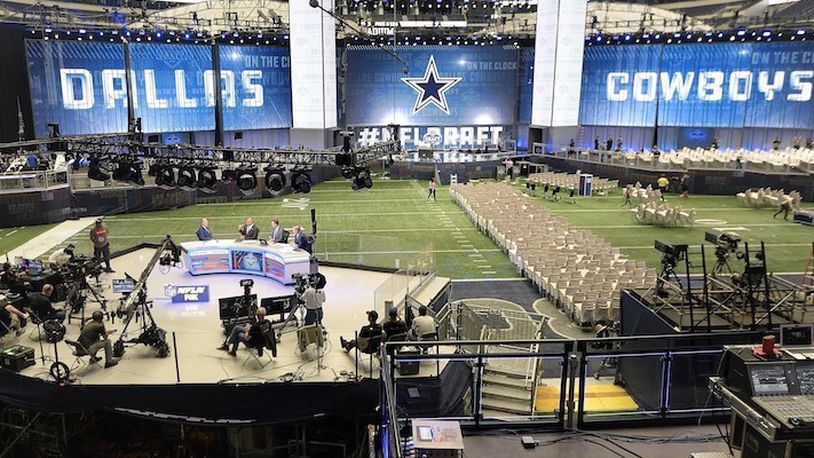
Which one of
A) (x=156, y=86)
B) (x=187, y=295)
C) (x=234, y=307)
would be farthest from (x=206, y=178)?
(x=156, y=86)

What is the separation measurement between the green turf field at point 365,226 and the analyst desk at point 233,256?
1.03 metres

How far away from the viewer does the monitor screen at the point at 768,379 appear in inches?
199

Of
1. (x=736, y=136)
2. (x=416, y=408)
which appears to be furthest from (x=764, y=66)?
(x=416, y=408)

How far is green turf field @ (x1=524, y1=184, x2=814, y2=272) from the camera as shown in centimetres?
2216

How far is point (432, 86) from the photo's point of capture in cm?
4722

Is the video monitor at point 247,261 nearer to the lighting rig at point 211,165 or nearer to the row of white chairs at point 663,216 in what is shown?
the lighting rig at point 211,165

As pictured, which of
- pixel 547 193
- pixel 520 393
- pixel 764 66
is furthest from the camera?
pixel 764 66

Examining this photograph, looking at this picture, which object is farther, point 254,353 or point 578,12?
point 578,12

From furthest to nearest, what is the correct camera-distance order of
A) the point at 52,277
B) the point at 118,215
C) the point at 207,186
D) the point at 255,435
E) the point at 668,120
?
the point at 668,120, the point at 118,215, the point at 207,186, the point at 52,277, the point at 255,435

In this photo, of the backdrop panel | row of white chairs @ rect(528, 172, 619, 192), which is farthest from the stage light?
the backdrop panel

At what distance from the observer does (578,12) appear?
41125 millimetres

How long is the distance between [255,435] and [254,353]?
1538 millimetres

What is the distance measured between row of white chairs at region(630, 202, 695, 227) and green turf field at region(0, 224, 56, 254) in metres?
24.7

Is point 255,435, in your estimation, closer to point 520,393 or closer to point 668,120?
point 520,393
